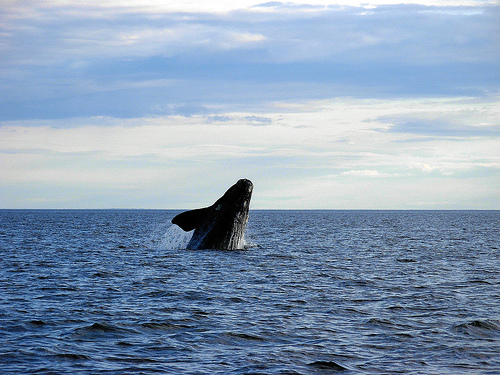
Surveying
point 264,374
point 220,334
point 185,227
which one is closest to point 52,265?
point 185,227

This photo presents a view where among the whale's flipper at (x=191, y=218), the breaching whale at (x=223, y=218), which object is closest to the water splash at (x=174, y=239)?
the breaching whale at (x=223, y=218)

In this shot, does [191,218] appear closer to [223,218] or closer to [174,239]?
[223,218]

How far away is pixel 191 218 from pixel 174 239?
13072 millimetres

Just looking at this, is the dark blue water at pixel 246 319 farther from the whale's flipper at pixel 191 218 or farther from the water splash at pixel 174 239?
the water splash at pixel 174 239

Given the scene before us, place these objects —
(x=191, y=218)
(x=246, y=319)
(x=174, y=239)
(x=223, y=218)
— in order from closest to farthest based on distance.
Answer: (x=246, y=319), (x=191, y=218), (x=223, y=218), (x=174, y=239)

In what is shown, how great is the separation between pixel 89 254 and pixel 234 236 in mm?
9210

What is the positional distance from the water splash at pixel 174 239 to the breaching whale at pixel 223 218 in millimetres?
7406

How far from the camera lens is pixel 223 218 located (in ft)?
79.8

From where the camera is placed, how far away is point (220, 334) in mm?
11648

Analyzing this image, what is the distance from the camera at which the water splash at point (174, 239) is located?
3374cm

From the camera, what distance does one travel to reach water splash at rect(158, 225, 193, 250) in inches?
1328

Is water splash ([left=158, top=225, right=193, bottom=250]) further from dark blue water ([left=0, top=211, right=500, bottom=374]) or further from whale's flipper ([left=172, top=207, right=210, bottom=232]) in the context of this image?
dark blue water ([left=0, top=211, right=500, bottom=374])

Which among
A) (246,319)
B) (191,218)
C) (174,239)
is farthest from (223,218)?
(174,239)

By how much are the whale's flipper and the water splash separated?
8.68 m
